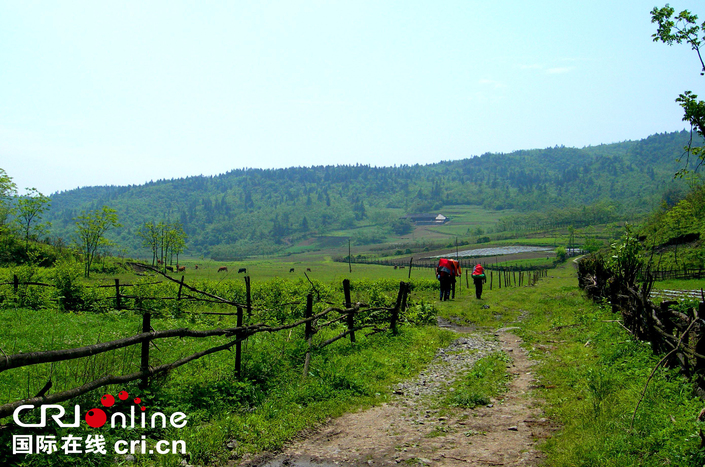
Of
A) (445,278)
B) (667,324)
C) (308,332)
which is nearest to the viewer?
(667,324)

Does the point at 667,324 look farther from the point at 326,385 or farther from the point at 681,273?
the point at 681,273

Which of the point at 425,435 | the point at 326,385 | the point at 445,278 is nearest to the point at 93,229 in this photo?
the point at 445,278

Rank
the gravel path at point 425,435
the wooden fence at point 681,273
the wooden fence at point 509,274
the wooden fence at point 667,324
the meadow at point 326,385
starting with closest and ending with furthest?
the meadow at point 326,385 < the gravel path at point 425,435 < the wooden fence at point 667,324 < the wooden fence at point 681,273 < the wooden fence at point 509,274

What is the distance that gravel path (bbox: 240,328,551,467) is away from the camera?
577 centimetres

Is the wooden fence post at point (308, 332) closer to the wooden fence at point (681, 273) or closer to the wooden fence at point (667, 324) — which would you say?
the wooden fence at point (667, 324)

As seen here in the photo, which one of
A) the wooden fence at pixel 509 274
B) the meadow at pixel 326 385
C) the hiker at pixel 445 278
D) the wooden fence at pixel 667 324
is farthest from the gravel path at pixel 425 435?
the hiker at pixel 445 278

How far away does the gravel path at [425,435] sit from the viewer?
18.9 feet

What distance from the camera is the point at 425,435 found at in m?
6.64

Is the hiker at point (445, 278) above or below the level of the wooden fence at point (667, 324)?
below

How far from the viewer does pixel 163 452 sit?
5.45m

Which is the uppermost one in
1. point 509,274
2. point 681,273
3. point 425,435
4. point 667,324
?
point 667,324

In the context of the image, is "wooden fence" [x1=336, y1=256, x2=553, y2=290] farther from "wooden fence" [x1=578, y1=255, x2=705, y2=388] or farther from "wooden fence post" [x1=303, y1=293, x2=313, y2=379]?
"wooden fence post" [x1=303, y1=293, x2=313, y2=379]

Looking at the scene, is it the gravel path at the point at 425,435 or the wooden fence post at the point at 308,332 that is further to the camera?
the wooden fence post at the point at 308,332

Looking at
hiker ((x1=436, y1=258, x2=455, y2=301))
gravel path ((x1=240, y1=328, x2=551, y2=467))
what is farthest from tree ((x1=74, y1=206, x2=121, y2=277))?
gravel path ((x1=240, y1=328, x2=551, y2=467))
